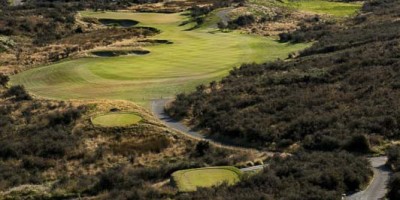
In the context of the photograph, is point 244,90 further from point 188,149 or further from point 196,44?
point 196,44

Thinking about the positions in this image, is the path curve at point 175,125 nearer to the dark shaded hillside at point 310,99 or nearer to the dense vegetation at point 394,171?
the dark shaded hillside at point 310,99

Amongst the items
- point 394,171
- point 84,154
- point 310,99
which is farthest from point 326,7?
point 394,171

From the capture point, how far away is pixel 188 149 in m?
34.5

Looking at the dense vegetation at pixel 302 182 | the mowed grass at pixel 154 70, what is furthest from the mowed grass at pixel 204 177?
the mowed grass at pixel 154 70

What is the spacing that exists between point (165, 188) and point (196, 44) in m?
44.9

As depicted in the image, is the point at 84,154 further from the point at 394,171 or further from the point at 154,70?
the point at 154,70

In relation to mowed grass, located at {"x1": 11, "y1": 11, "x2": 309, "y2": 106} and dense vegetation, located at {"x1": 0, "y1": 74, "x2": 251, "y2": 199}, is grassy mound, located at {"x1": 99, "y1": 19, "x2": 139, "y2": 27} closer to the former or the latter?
mowed grass, located at {"x1": 11, "y1": 11, "x2": 309, "y2": 106}

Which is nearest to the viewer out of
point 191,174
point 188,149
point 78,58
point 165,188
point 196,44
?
point 165,188

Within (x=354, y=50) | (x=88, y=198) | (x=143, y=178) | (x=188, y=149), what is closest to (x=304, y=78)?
(x=354, y=50)

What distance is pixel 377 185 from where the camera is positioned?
22.6 m

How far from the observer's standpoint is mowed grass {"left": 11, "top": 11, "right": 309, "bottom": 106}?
48.6 m

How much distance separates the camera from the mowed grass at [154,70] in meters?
48.6

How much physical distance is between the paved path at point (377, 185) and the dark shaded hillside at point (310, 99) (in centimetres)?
389

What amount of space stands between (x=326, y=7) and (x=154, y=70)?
64.3 meters
